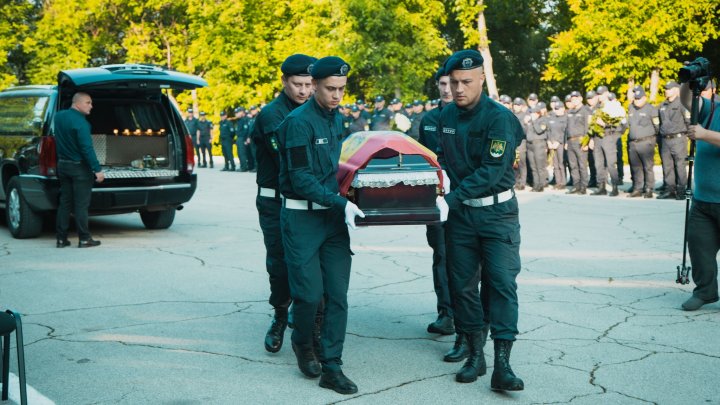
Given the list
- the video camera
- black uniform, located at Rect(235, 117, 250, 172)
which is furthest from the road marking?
black uniform, located at Rect(235, 117, 250, 172)

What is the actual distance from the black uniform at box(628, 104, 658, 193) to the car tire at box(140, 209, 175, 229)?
361 inches

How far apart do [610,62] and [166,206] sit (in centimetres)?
2221

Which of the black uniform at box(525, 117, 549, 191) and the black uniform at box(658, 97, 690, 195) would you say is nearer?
the black uniform at box(658, 97, 690, 195)

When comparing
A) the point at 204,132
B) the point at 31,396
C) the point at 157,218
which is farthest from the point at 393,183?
the point at 204,132

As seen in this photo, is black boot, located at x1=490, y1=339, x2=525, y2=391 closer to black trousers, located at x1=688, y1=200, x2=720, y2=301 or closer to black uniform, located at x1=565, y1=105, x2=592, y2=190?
black trousers, located at x1=688, y1=200, x2=720, y2=301

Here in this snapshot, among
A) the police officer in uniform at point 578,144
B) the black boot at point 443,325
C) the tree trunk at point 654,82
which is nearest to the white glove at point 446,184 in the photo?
the black boot at point 443,325

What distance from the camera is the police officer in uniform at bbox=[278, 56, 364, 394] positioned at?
495cm

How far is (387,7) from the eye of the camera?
112ft

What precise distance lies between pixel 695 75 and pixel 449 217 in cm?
283

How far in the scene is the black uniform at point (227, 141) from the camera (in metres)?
28.5

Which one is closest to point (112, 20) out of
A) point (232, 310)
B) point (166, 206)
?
point (166, 206)

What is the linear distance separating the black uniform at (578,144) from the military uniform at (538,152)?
2.34ft

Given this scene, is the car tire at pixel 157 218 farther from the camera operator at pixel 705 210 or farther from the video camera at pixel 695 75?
the video camera at pixel 695 75

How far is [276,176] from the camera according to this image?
5.88 m
